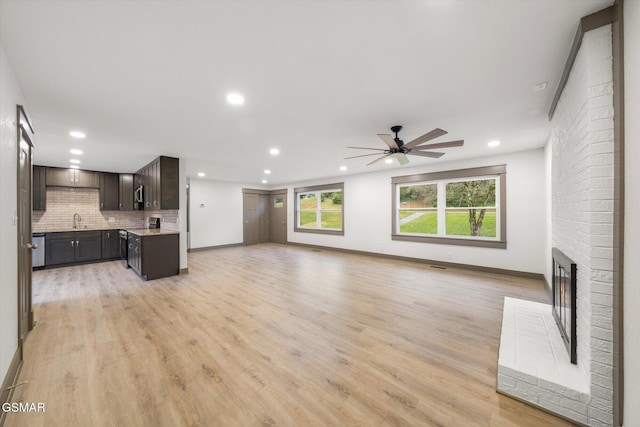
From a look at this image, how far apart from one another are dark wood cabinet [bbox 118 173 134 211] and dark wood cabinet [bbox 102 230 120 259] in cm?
81

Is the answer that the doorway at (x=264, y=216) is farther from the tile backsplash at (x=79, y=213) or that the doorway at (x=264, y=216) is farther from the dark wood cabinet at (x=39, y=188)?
the dark wood cabinet at (x=39, y=188)

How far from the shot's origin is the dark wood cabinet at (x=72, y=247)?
18.3ft

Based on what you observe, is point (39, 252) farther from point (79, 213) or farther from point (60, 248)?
point (79, 213)

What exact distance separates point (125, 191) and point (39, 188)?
162 centimetres

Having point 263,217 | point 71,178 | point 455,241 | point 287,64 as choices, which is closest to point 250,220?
point 263,217

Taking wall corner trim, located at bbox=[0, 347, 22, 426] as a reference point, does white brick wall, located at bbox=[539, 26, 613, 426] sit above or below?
above

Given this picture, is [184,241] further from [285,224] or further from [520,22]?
[520,22]

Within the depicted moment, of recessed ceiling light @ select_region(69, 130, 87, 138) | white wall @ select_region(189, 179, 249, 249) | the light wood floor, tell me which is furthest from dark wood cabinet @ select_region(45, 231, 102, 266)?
recessed ceiling light @ select_region(69, 130, 87, 138)

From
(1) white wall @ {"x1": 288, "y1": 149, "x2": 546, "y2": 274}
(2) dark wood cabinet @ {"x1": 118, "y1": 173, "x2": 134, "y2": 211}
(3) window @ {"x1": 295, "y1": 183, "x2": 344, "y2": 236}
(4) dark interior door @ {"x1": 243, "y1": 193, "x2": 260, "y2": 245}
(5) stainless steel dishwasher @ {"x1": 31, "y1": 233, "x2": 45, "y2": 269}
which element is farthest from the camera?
(4) dark interior door @ {"x1": 243, "y1": 193, "x2": 260, "y2": 245}

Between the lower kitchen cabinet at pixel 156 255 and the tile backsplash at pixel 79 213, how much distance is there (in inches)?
24.9

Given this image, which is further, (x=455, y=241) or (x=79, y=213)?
(x=79, y=213)

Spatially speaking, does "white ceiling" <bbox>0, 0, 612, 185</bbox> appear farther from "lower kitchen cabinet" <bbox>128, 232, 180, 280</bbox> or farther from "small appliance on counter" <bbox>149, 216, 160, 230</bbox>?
"small appliance on counter" <bbox>149, 216, 160, 230</bbox>

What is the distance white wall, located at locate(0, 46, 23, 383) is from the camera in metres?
1.66

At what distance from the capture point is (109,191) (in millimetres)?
6711
